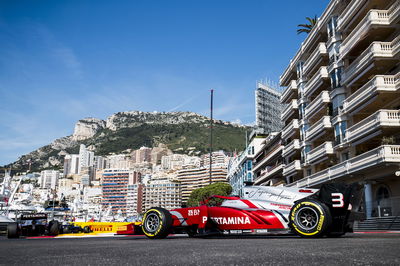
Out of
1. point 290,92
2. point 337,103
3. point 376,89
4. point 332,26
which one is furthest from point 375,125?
point 290,92

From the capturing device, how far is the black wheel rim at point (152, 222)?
34.7 ft

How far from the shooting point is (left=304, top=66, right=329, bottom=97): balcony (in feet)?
114

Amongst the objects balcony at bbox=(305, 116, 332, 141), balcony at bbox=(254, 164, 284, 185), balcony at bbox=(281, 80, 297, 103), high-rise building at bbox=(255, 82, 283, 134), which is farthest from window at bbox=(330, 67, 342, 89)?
high-rise building at bbox=(255, 82, 283, 134)

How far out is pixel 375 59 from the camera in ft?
87.4

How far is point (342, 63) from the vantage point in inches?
1268

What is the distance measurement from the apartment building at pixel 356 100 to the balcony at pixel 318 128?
8 cm

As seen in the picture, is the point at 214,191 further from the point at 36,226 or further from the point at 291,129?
the point at 36,226

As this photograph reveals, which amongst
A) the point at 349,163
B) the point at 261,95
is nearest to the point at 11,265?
the point at 349,163

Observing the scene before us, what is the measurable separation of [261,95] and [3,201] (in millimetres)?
56445

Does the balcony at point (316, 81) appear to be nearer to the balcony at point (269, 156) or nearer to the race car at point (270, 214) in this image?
the balcony at point (269, 156)

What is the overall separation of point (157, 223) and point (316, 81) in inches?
1150

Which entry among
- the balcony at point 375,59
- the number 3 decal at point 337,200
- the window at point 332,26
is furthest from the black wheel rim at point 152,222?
the window at point 332,26

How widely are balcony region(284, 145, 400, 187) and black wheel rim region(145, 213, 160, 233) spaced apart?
17915mm

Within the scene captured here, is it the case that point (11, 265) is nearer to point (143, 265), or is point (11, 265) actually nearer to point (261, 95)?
point (143, 265)
